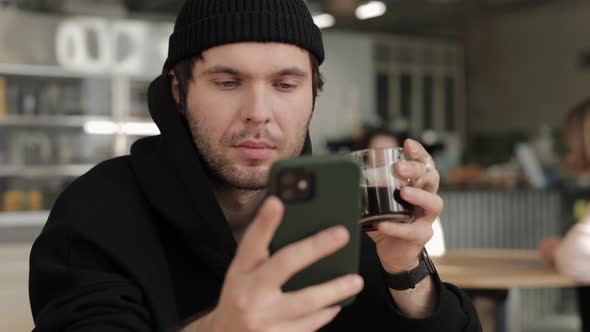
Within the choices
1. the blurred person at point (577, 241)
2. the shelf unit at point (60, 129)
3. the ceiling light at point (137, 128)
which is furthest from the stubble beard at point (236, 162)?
the ceiling light at point (137, 128)

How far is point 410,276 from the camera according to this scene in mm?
1011

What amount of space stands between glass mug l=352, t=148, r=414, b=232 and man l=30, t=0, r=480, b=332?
0.06 ft

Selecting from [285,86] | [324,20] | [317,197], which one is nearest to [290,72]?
[285,86]

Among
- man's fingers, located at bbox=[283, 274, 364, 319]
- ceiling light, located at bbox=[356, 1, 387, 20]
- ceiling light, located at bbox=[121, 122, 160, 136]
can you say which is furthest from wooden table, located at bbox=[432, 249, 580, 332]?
ceiling light, located at bbox=[356, 1, 387, 20]

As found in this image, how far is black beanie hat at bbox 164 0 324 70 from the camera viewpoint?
1.08 metres

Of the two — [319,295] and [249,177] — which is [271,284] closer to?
[319,295]

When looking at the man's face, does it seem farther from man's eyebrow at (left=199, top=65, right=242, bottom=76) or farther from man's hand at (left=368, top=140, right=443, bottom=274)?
man's hand at (left=368, top=140, right=443, bottom=274)

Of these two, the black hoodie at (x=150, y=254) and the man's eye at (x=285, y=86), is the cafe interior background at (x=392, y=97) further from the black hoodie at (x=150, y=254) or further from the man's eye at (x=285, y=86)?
the man's eye at (x=285, y=86)

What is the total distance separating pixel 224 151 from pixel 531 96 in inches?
417

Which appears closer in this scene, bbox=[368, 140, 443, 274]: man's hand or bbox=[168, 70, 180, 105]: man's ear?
bbox=[368, 140, 443, 274]: man's hand

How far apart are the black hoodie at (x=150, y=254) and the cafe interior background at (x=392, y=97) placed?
35 centimetres

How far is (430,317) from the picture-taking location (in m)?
1.03

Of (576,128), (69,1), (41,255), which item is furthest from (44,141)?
(41,255)

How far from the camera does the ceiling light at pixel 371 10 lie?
28.4ft
